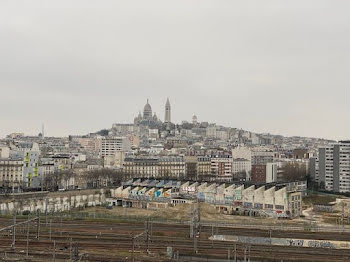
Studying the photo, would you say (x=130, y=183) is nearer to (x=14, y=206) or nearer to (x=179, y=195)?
(x=179, y=195)

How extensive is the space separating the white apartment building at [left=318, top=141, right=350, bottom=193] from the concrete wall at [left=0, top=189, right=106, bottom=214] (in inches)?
1944

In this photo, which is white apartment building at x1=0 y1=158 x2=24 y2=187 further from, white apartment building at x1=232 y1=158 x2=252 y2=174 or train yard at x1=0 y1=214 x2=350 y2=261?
white apartment building at x1=232 y1=158 x2=252 y2=174

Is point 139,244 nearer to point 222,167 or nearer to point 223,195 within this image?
point 223,195

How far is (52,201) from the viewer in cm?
7244

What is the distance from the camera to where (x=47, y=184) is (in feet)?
299

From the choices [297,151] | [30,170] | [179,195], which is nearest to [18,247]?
[179,195]

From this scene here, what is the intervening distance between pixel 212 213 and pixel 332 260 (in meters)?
28.5

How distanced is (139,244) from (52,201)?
3310 cm

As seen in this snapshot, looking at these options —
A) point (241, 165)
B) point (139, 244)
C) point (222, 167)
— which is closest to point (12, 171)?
point (139, 244)

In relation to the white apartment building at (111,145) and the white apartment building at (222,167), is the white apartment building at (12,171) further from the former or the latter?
the white apartment building at (111,145)

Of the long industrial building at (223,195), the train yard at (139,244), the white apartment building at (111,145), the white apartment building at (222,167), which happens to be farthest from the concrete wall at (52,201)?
the white apartment building at (111,145)

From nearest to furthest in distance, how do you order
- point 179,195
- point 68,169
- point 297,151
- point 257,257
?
point 257,257, point 179,195, point 68,169, point 297,151

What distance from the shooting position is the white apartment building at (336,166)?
100938 millimetres

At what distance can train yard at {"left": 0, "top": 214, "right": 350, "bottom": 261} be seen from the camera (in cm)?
3722
